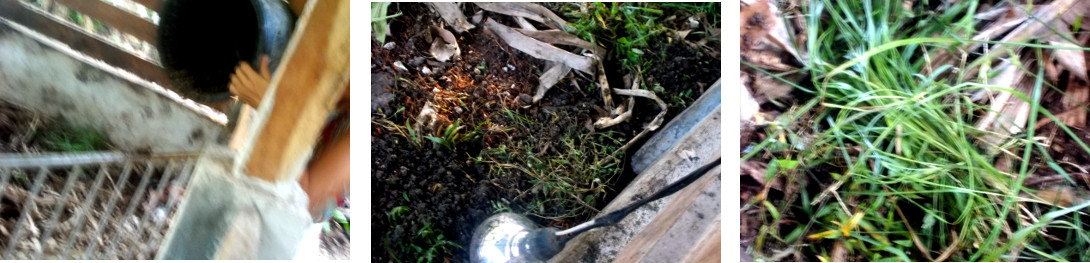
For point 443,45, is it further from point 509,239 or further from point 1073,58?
point 1073,58

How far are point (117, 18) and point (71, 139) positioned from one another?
0.54ft

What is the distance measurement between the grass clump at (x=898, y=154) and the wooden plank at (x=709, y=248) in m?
0.08

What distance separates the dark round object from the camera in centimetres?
89

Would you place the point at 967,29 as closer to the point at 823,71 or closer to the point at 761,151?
the point at 823,71

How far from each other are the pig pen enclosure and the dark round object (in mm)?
18

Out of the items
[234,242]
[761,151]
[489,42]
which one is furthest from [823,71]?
[234,242]

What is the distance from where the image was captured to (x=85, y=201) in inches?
35.0

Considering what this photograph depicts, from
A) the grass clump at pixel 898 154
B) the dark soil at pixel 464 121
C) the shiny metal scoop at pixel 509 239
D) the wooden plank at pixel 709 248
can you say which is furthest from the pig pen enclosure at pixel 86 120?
the grass clump at pixel 898 154

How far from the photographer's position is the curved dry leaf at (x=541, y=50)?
937 mm

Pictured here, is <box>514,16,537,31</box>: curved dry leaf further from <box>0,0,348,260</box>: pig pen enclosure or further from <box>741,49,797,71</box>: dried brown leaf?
<box>0,0,348,260</box>: pig pen enclosure

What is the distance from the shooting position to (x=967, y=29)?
2.98 ft

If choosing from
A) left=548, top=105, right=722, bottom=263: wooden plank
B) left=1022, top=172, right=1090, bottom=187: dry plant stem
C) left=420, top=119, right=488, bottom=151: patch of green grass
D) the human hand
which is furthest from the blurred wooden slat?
left=1022, top=172, right=1090, bottom=187: dry plant stem

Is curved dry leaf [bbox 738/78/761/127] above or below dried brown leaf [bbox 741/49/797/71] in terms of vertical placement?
below

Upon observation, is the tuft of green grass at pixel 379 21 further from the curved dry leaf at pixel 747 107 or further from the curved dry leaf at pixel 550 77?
the curved dry leaf at pixel 747 107
